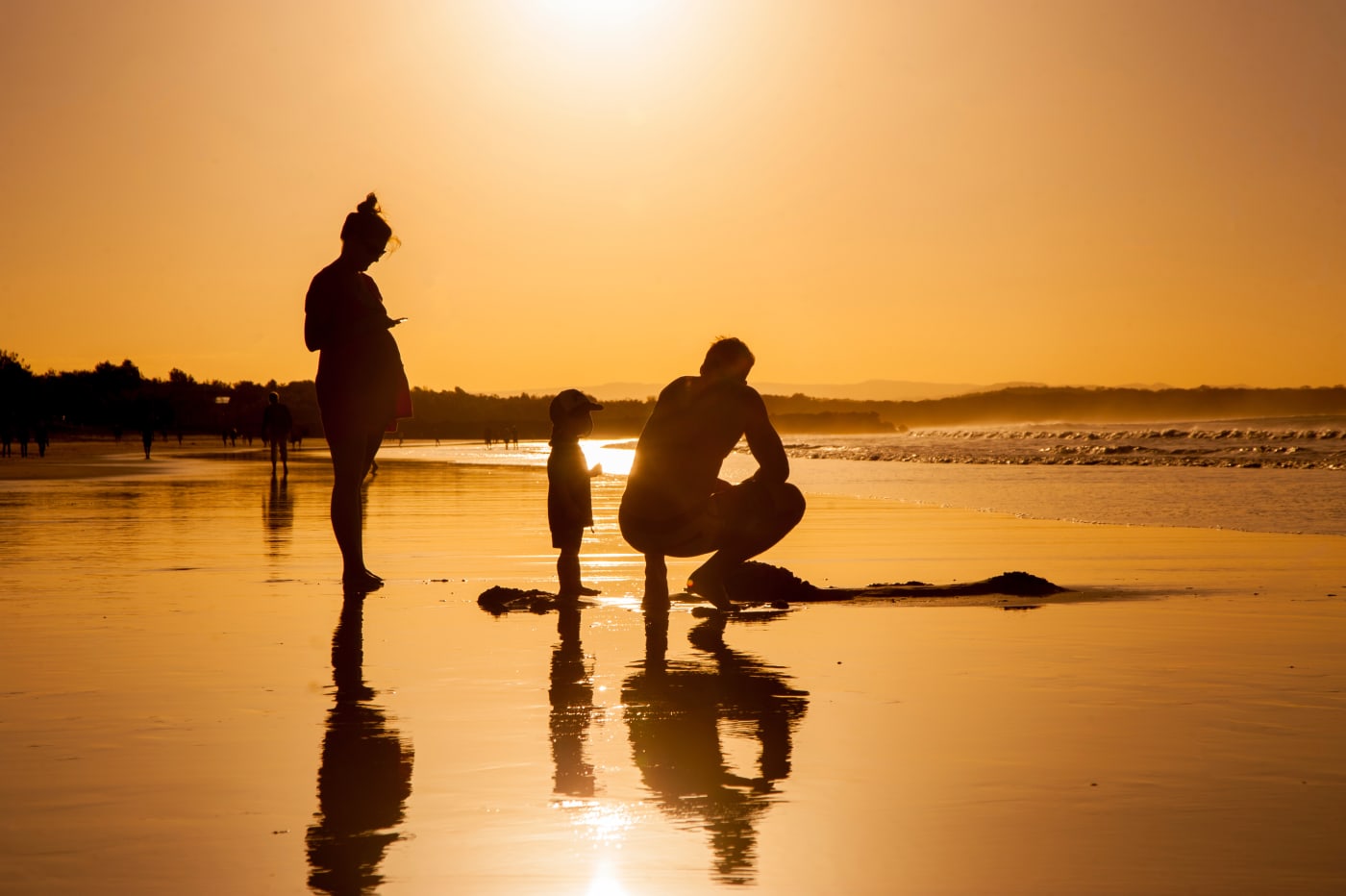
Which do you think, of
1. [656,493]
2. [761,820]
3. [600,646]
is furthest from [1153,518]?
[761,820]

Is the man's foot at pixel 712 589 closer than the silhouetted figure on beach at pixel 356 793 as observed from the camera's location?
No

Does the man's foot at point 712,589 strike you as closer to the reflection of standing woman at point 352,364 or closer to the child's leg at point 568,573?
the child's leg at point 568,573

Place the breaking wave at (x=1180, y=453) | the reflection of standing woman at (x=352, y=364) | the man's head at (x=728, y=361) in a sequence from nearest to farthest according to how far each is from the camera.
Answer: the man's head at (x=728, y=361) → the reflection of standing woman at (x=352, y=364) → the breaking wave at (x=1180, y=453)

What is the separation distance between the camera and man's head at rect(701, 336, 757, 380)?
816cm

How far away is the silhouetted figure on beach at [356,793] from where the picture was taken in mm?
3342

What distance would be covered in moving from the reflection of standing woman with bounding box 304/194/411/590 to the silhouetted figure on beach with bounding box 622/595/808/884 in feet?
9.72

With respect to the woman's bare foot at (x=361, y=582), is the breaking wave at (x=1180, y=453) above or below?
above

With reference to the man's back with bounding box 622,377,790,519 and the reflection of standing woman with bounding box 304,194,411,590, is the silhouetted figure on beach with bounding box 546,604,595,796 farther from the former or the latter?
the reflection of standing woman with bounding box 304,194,411,590

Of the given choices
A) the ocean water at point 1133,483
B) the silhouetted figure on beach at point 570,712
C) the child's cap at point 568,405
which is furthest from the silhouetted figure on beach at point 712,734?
the ocean water at point 1133,483

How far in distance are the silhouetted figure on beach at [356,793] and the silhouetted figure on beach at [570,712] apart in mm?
463

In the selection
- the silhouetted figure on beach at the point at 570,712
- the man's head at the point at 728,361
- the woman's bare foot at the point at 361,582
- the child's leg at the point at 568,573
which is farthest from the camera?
the woman's bare foot at the point at 361,582

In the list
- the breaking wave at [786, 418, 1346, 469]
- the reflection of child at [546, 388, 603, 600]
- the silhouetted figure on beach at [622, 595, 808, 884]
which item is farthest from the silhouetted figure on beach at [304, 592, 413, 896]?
the breaking wave at [786, 418, 1346, 469]

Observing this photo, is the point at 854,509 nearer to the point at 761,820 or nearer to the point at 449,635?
the point at 449,635

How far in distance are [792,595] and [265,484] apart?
1853 centimetres
